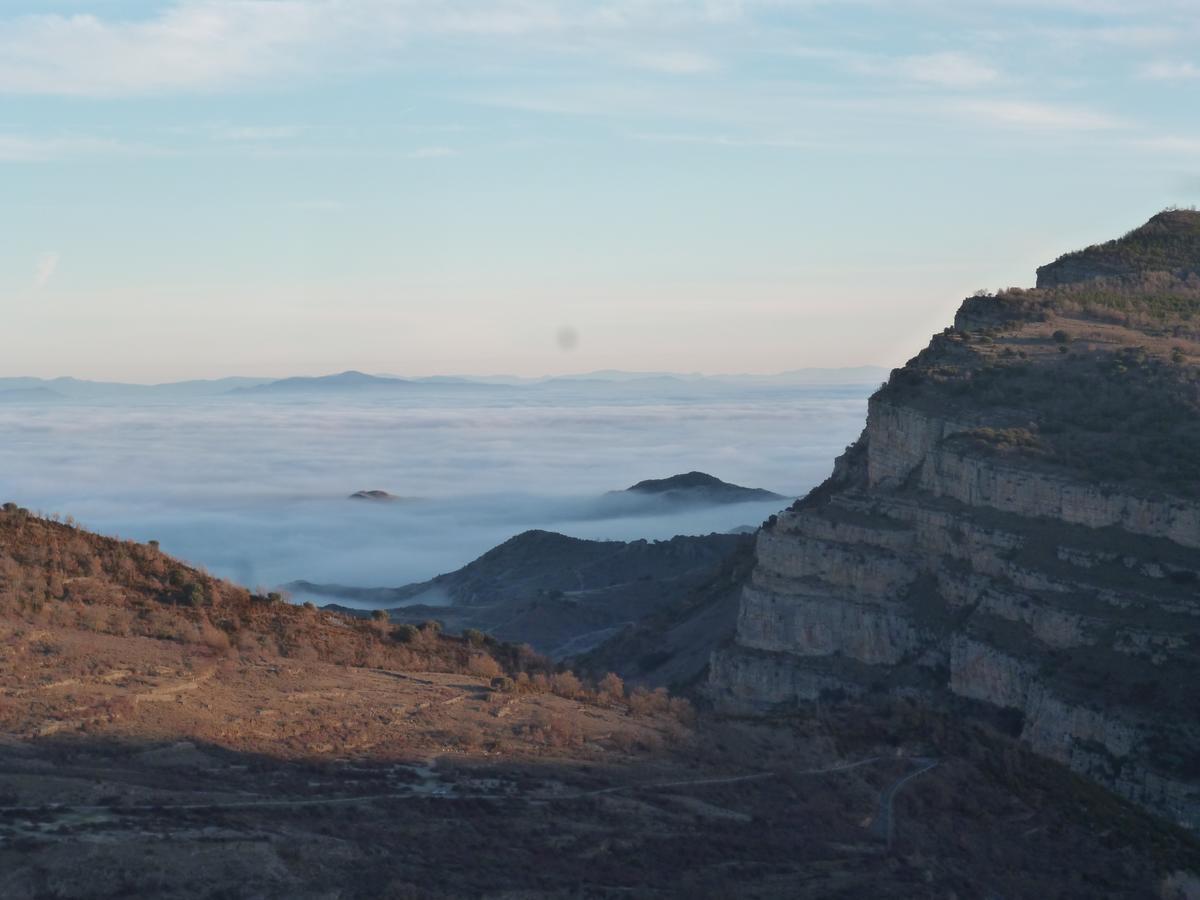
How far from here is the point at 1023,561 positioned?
1561 inches

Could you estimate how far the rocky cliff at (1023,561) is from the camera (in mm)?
33844

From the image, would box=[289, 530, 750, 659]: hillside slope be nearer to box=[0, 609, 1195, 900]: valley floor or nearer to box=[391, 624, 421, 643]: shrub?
box=[391, 624, 421, 643]: shrub

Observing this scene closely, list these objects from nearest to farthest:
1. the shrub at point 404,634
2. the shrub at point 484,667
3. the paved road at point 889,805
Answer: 1. the paved road at point 889,805
2. the shrub at point 484,667
3. the shrub at point 404,634

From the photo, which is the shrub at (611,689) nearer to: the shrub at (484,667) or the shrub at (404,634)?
the shrub at (484,667)

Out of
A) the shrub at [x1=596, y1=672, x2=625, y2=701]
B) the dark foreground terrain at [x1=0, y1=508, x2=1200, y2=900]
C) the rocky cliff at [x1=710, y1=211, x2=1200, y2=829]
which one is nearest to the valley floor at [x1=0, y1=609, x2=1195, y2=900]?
the dark foreground terrain at [x1=0, y1=508, x2=1200, y2=900]

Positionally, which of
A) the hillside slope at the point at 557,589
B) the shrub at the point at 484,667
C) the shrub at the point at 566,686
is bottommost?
the hillside slope at the point at 557,589

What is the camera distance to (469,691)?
1035 inches

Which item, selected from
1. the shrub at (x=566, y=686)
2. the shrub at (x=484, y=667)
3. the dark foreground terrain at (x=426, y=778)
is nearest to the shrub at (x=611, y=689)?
the dark foreground terrain at (x=426, y=778)

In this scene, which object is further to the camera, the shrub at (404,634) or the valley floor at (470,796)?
the shrub at (404,634)

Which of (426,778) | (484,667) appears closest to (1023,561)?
(484,667)

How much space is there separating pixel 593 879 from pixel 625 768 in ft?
17.0

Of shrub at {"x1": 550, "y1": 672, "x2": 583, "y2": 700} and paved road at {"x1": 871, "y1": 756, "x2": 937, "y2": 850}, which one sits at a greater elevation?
shrub at {"x1": 550, "y1": 672, "x2": 583, "y2": 700}

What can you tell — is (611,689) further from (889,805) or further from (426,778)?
(426,778)

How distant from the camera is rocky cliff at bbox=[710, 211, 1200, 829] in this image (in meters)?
33.8
